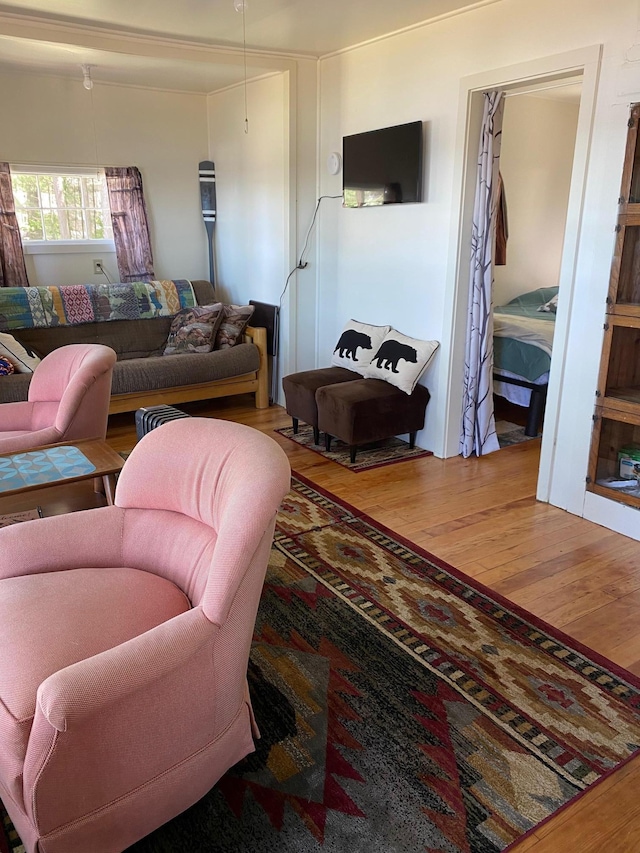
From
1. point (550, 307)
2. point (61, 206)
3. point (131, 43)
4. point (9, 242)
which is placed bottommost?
point (550, 307)

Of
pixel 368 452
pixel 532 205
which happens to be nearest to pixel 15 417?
pixel 368 452

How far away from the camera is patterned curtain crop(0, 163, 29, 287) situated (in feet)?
16.0

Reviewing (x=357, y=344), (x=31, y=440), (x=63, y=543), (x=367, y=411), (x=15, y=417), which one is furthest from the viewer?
(x=357, y=344)

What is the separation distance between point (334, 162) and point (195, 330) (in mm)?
1580

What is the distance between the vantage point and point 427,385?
13.5 feet

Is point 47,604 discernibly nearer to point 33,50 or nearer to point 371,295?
point 371,295

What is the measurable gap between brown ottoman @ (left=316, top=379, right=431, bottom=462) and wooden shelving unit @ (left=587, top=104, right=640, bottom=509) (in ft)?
3.83

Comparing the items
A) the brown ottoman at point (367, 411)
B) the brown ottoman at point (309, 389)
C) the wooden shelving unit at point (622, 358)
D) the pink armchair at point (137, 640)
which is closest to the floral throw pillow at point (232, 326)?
the brown ottoman at point (309, 389)

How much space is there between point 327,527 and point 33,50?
11.6ft

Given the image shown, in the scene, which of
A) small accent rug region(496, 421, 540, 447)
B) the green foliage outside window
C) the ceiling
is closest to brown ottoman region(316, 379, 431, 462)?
small accent rug region(496, 421, 540, 447)

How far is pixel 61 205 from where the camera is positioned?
522 centimetres

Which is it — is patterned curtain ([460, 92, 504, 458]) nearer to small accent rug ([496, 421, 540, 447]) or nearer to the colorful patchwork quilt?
small accent rug ([496, 421, 540, 447])

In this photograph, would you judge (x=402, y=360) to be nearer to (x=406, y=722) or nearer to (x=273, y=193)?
(x=273, y=193)

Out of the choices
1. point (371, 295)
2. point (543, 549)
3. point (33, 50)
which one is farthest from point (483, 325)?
point (33, 50)
